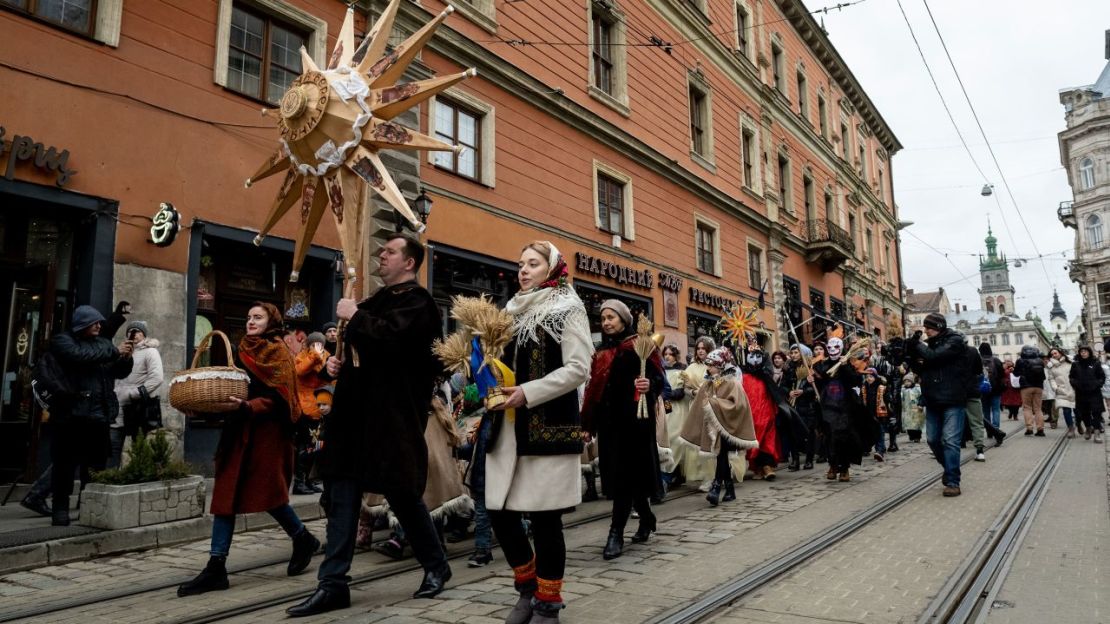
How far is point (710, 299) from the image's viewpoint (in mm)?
21703

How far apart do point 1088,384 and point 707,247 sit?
10.5m

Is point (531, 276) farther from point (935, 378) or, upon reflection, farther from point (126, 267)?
point (126, 267)

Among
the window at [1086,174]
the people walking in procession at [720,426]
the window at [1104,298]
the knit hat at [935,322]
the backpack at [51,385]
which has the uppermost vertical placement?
the window at [1086,174]

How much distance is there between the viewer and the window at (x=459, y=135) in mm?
13461

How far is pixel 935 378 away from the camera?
851 cm

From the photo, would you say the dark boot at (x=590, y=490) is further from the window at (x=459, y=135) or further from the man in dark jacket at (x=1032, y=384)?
the man in dark jacket at (x=1032, y=384)

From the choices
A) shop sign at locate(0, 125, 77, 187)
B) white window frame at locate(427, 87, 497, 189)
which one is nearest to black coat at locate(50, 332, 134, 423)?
shop sign at locate(0, 125, 77, 187)

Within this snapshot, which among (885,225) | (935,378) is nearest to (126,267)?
(935,378)

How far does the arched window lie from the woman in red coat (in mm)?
71223

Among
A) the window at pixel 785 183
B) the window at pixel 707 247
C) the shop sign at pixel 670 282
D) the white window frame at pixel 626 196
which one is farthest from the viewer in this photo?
the window at pixel 785 183

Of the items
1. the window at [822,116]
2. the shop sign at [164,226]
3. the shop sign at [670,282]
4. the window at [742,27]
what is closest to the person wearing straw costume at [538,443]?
the shop sign at [164,226]

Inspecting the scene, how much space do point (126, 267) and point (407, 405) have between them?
22.7 ft

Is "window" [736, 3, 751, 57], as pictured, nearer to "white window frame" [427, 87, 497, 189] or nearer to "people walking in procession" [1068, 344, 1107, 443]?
"white window frame" [427, 87, 497, 189]

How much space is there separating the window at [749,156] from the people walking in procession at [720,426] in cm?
1783
